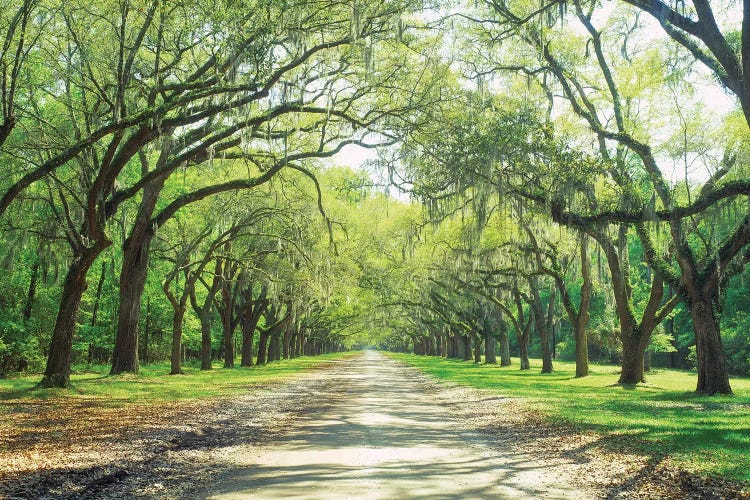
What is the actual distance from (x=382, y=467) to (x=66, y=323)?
11885mm

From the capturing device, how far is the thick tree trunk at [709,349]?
16.6 m

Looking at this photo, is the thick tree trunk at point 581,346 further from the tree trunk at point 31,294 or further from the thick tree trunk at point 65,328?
the tree trunk at point 31,294

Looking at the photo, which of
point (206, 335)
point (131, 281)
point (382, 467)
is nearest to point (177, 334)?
point (206, 335)

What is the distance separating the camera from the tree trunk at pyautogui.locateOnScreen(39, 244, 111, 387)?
52.5 feet

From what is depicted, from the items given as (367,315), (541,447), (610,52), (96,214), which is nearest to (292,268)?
(96,214)

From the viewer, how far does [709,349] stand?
651 inches

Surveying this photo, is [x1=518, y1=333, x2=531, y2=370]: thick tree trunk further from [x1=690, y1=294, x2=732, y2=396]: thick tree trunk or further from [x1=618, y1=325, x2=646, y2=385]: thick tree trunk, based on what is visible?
[x1=690, y1=294, x2=732, y2=396]: thick tree trunk

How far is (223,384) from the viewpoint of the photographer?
22.2 meters

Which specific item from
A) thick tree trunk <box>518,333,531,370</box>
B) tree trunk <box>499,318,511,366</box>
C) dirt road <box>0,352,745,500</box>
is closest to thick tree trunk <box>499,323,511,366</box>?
tree trunk <box>499,318,511,366</box>

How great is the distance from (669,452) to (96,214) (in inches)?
544

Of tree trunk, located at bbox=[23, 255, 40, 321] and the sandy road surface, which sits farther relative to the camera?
tree trunk, located at bbox=[23, 255, 40, 321]

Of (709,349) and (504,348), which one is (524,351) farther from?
(709,349)

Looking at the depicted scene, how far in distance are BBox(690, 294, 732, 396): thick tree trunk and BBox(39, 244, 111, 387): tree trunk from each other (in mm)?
16084

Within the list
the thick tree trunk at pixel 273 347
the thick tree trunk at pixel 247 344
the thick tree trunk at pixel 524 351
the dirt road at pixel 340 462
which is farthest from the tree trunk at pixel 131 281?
the thick tree trunk at pixel 273 347
